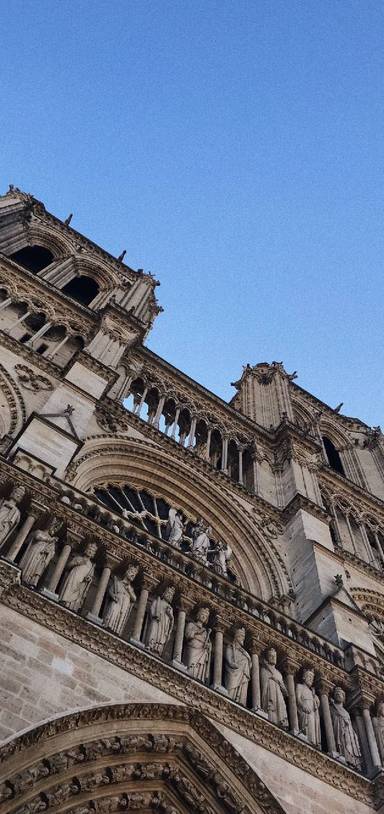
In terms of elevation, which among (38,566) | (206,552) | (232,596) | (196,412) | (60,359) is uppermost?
(196,412)

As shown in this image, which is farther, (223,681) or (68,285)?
(68,285)

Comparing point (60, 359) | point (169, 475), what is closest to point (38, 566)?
point (169, 475)

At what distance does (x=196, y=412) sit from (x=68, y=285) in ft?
26.5

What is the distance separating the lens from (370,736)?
29.7 ft

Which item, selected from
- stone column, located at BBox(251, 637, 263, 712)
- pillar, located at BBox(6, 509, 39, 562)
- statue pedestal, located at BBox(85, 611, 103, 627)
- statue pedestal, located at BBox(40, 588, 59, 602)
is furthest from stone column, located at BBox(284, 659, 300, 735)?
pillar, located at BBox(6, 509, 39, 562)

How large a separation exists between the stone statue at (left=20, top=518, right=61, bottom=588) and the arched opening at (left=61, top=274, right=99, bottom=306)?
16474 mm

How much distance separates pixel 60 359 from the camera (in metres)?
16.7

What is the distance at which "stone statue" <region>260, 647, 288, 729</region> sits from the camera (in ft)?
27.9

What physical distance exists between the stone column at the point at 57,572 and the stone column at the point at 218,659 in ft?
6.91

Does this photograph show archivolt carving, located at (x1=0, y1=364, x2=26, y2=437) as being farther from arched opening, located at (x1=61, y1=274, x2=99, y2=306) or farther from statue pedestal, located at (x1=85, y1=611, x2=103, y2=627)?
arched opening, located at (x1=61, y1=274, x2=99, y2=306)

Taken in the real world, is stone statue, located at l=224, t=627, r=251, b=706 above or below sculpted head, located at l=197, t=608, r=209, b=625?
below

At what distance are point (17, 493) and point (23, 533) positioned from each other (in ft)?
2.07

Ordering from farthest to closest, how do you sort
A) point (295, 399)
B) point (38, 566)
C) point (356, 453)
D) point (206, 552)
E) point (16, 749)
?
point (295, 399)
point (356, 453)
point (206, 552)
point (38, 566)
point (16, 749)

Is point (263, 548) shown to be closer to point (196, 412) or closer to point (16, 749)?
point (196, 412)
